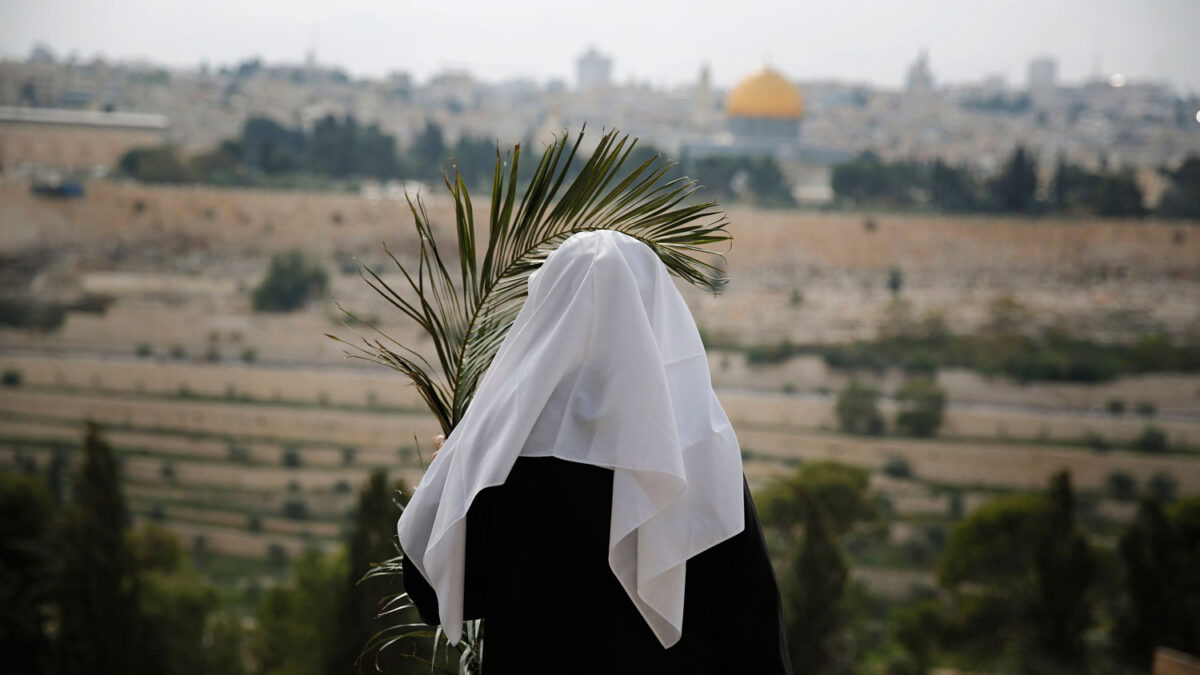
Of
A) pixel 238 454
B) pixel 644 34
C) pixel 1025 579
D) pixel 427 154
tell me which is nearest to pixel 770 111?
pixel 644 34

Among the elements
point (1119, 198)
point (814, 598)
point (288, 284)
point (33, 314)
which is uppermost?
point (1119, 198)

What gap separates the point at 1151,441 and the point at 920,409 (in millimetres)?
3350

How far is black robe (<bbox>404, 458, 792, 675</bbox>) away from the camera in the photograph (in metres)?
1.00

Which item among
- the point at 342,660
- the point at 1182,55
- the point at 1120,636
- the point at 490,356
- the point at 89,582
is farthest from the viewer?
the point at 1182,55

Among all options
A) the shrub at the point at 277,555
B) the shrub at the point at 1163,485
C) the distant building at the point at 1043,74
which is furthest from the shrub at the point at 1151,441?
the distant building at the point at 1043,74

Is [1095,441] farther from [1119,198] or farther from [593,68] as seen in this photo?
[593,68]

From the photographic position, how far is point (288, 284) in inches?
711

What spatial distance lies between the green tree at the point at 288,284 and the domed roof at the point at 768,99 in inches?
474

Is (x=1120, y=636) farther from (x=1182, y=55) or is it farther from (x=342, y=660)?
(x=1182, y=55)

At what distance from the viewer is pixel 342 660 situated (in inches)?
202

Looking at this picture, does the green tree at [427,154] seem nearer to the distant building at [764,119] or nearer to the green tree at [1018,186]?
the distant building at [764,119]

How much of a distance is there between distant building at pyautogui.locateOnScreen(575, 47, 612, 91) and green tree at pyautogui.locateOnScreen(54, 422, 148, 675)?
2596 centimetres

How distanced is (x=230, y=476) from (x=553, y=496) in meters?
15.5

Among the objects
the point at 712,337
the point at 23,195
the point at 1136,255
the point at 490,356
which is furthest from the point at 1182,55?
the point at 23,195
